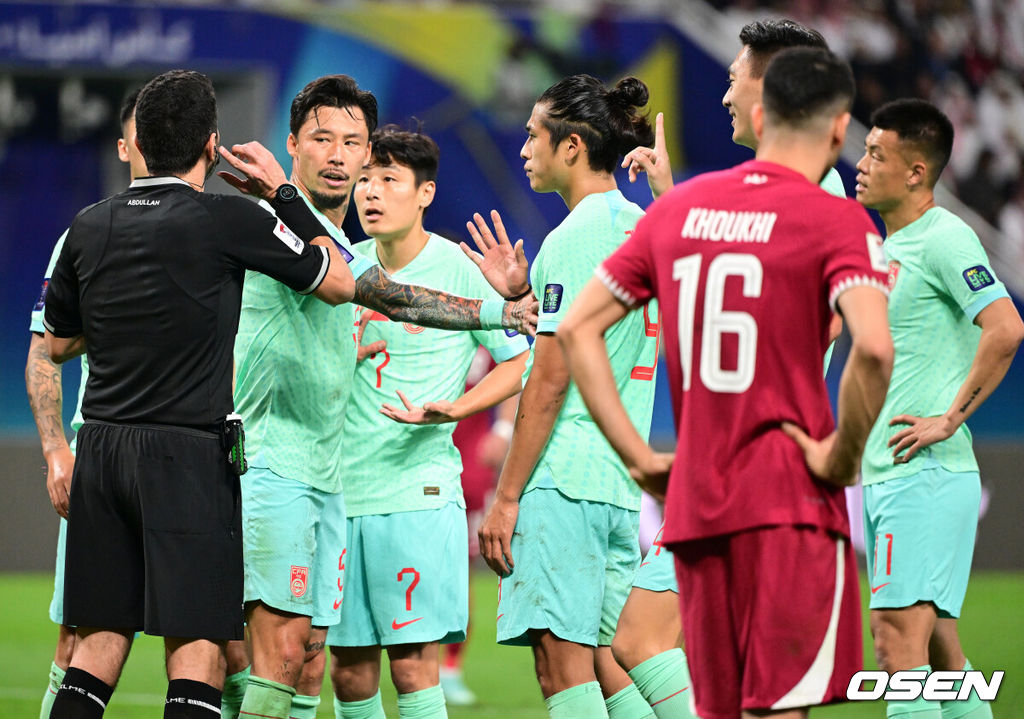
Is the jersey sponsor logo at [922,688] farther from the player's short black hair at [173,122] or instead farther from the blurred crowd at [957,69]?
the blurred crowd at [957,69]

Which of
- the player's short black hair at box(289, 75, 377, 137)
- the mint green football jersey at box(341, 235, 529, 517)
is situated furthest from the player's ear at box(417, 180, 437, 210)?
the player's short black hair at box(289, 75, 377, 137)

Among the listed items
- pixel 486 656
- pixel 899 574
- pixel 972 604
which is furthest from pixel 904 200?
pixel 972 604

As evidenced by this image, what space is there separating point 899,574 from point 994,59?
13782mm

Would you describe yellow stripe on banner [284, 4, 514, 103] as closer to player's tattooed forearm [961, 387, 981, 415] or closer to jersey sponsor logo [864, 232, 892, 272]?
player's tattooed forearm [961, 387, 981, 415]

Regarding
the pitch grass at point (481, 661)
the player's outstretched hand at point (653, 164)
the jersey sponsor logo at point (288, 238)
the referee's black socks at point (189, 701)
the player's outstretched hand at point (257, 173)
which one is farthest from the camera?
the pitch grass at point (481, 661)

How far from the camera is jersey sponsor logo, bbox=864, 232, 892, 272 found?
292cm

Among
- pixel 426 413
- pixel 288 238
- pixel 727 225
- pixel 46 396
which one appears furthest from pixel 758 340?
pixel 46 396

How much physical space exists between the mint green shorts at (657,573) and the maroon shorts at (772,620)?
1.25m

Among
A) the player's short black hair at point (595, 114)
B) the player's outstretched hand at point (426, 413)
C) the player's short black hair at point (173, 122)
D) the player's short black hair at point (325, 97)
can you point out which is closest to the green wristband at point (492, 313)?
the player's outstretched hand at point (426, 413)

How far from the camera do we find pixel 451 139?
14.2 m

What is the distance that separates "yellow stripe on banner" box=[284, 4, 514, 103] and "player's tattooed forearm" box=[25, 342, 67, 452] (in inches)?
374

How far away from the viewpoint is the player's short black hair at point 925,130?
5.26 metres

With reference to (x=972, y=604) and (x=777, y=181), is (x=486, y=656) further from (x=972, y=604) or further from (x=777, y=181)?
(x=777, y=181)

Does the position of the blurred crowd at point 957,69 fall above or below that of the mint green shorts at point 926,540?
above
